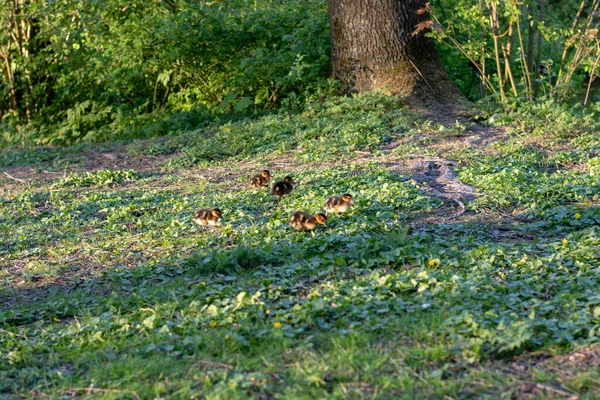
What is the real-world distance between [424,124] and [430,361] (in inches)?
280

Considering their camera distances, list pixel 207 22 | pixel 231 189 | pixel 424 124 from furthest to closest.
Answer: pixel 207 22 < pixel 424 124 < pixel 231 189

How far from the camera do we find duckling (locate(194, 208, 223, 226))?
7.55m

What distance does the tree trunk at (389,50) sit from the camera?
12.2 meters

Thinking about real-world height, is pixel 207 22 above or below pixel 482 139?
above

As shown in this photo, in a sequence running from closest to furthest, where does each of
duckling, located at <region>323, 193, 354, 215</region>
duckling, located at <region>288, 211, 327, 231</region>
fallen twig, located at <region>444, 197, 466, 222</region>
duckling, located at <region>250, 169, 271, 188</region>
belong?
duckling, located at <region>288, 211, 327, 231</region> → duckling, located at <region>323, 193, 354, 215</region> → fallen twig, located at <region>444, 197, 466, 222</region> → duckling, located at <region>250, 169, 271, 188</region>

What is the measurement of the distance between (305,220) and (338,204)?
1.58ft

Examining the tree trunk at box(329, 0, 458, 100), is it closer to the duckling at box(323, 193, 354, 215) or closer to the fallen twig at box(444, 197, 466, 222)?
the fallen twig at box(444, 197, 466, 222)

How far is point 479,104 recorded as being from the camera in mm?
11875

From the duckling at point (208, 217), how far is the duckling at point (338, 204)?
100cm

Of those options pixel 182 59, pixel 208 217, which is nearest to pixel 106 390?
pixel 208 217

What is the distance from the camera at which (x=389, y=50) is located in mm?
12328

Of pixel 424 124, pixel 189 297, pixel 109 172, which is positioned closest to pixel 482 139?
pixel 424 124

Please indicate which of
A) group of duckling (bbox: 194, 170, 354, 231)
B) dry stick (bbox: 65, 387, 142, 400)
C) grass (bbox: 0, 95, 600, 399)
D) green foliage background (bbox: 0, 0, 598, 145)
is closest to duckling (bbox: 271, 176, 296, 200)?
group of duckling (bbox: 194, 170, 354, 231)

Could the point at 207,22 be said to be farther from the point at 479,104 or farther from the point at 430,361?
the point at 430,361
